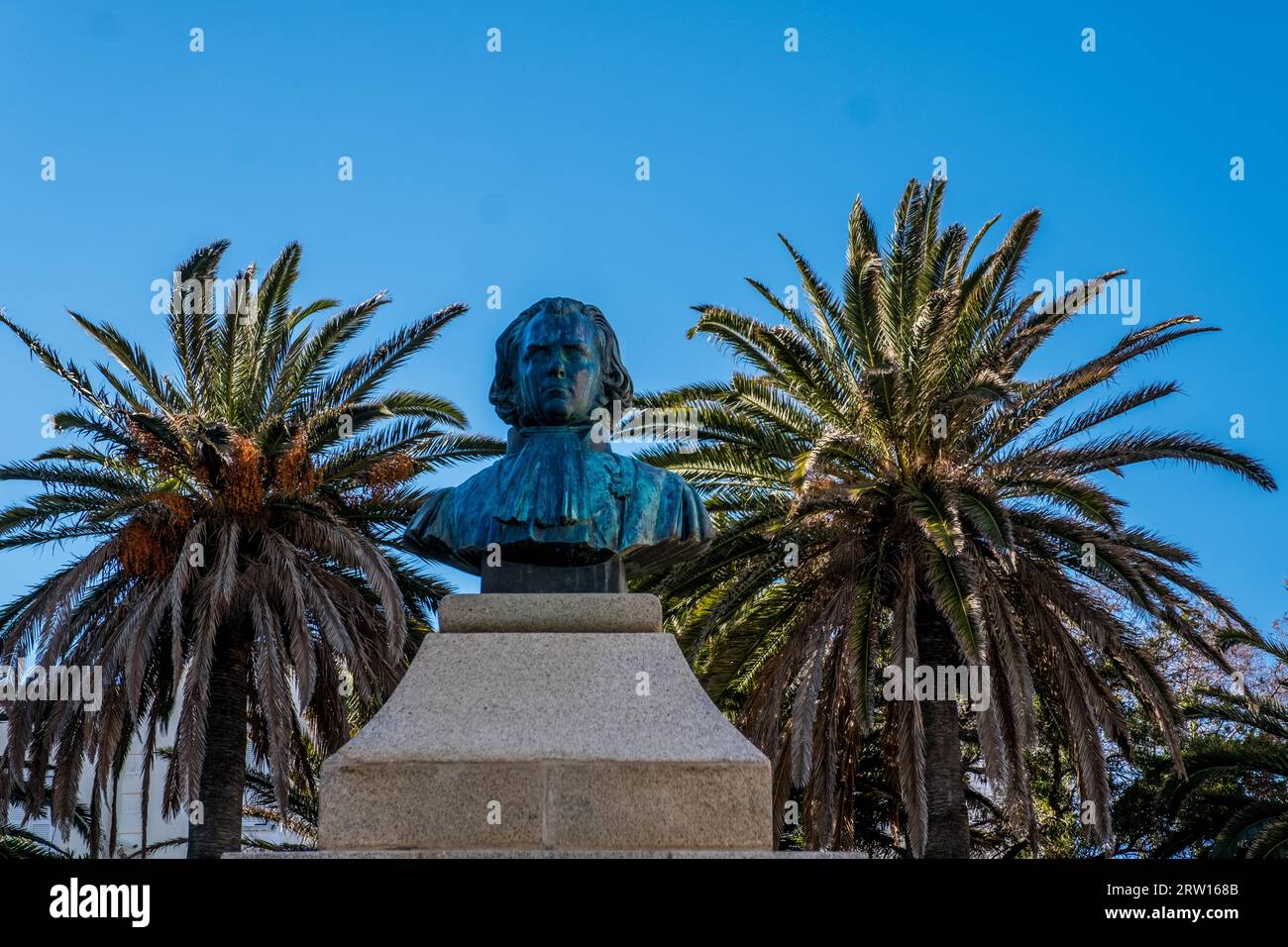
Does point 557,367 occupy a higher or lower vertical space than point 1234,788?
higher

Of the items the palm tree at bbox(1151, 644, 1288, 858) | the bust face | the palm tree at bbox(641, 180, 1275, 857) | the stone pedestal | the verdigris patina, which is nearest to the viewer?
the stone pedestal

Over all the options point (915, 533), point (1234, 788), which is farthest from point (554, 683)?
point (1234, 788)

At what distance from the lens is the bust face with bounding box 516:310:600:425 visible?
6953 mm

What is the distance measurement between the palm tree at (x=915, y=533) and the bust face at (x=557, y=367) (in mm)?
7180

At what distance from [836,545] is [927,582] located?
1.23 metres

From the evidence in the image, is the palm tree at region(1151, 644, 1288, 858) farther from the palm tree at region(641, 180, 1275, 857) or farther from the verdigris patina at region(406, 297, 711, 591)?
the verdigris patina at region(406, 297, 711, 591)

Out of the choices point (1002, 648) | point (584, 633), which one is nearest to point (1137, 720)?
point (1002, 648)

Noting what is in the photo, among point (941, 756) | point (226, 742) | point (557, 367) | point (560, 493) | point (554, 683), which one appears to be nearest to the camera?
point (554, 683)

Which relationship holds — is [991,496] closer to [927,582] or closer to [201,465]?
[927,582]

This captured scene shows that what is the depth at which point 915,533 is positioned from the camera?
15359 mm

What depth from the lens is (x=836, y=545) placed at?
15.9m

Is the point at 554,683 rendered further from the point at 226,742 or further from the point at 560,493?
the point at 226,742

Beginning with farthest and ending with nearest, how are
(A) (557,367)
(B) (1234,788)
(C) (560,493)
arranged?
(B) (1234,788) < (A) (557,367) < (C) (560,493)

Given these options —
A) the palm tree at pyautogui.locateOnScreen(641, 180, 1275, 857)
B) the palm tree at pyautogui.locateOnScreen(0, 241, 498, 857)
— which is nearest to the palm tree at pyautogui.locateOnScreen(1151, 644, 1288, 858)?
the palm tree at pyautogui.locateOnScreen(641, 180, 1275, 857)
